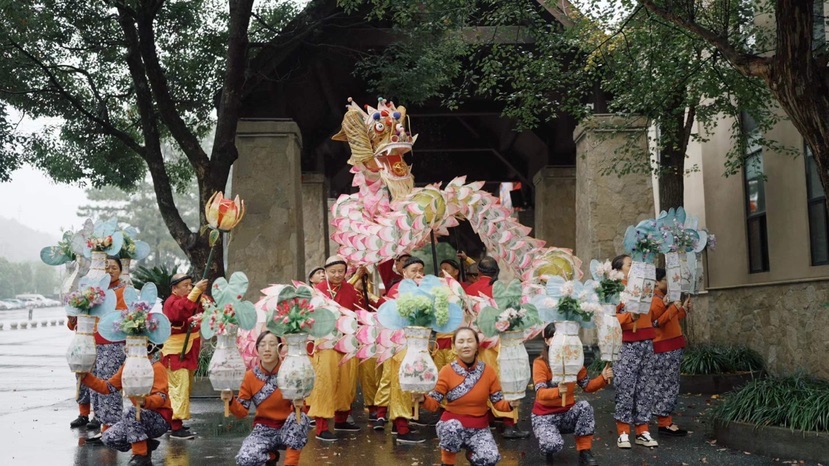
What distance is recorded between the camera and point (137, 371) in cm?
614

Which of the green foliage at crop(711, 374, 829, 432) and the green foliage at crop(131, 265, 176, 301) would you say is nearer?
the green foliage at crop(711, 374, 829, 432)

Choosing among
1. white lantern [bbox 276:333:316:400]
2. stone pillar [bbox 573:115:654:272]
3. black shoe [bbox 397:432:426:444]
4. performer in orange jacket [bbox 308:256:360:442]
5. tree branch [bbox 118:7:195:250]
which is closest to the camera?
white lantern [bbox 276:333:316:400]

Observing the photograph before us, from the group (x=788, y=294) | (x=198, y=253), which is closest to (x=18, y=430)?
(x=198, y=253)

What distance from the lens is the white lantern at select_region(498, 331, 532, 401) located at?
5820 millimetres

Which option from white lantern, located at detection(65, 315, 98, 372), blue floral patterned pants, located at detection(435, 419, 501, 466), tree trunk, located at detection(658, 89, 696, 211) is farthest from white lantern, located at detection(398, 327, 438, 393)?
tree trunk, located at detection(658, 89, 696, 211)

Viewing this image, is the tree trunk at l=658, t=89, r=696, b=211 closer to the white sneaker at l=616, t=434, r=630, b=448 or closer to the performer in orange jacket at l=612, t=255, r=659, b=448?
the performer in orange jacket at l=612, t=255, r=659, b=448

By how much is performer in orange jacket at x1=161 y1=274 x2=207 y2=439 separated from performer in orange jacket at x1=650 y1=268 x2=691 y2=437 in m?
4.28

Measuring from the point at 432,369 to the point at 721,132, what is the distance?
885cm

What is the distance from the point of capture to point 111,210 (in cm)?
5784

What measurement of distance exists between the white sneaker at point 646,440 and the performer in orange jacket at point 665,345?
428 millimetres

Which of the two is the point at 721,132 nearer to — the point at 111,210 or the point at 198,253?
the point at 198,253

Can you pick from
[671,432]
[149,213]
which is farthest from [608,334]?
[149,213]

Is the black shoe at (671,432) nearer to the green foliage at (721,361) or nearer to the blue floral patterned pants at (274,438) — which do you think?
the green foliage at (721,361)

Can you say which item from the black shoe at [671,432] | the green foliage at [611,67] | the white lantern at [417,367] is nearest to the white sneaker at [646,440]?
the black shoe at [671,432]
